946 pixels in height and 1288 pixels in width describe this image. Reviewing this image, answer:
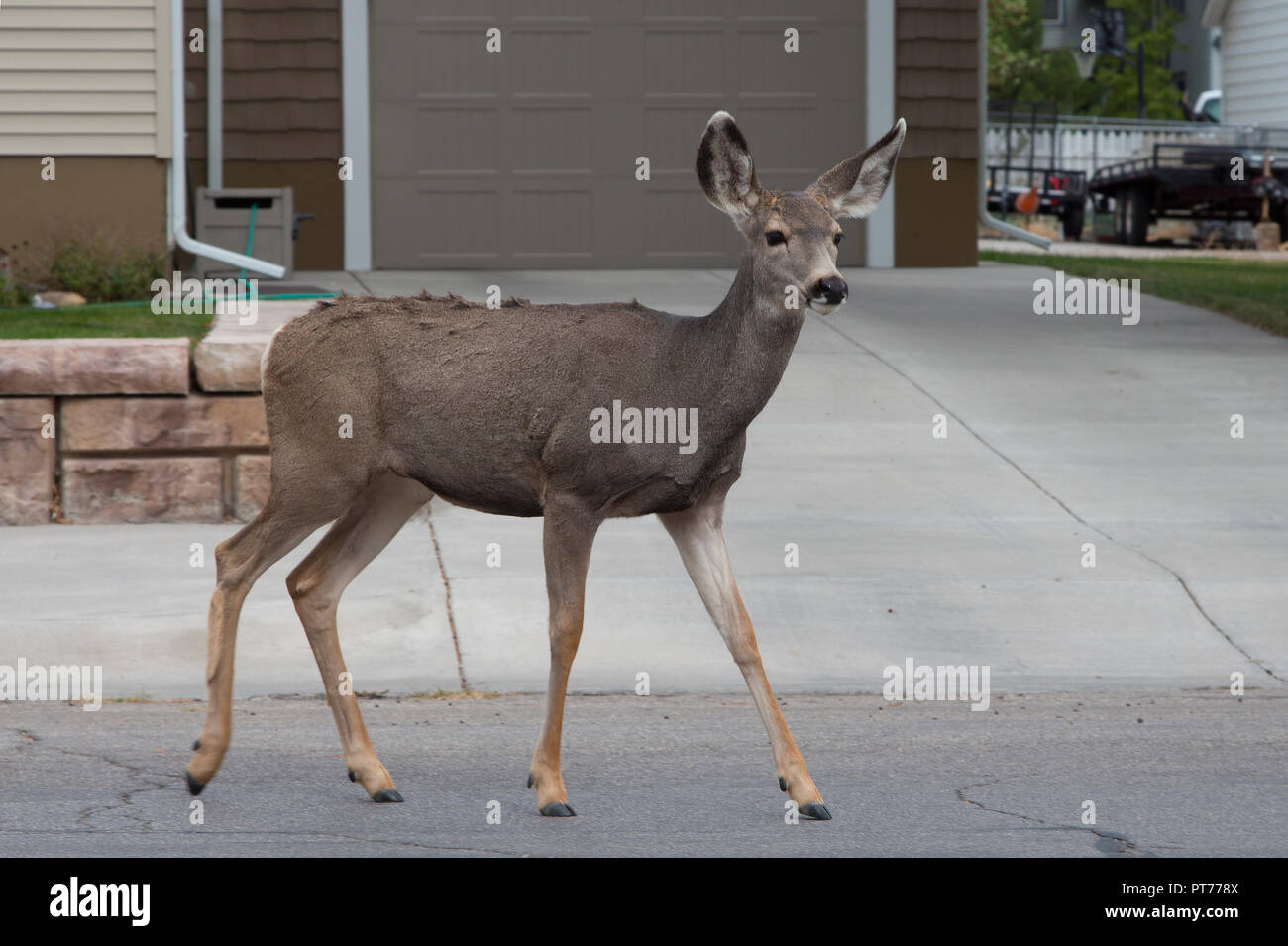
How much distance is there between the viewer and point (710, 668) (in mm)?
7453

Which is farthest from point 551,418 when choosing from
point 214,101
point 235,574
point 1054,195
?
point 1054,195

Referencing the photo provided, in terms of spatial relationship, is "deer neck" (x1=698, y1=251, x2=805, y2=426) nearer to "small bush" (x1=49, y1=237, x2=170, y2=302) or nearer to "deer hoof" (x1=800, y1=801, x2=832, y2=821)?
"deer hoof" (x1=800, y1=801, x2=832, y2=821)

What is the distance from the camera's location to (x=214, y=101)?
17.0 meters

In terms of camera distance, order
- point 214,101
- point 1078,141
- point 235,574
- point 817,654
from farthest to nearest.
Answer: point 1078,141 < point 214,101 < point 817,654 < point 235,574

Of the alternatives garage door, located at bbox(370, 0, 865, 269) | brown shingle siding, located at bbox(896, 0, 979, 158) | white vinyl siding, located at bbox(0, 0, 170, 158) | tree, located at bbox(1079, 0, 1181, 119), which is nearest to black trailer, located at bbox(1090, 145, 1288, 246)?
brown shingle siding, located at bbox(896, 0, 979, 158)

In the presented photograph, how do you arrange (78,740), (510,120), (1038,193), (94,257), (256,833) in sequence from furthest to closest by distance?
1. (1038,193)
2. (510,120)
3. (94,257)
4. (78,740)
5. (256,833)

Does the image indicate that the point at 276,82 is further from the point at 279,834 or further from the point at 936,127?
the point at 279,834

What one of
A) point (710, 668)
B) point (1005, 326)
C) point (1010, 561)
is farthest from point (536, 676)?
point (1005, 326)

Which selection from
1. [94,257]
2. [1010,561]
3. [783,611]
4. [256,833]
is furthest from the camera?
[94,257]

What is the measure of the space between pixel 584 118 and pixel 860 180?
12.8m

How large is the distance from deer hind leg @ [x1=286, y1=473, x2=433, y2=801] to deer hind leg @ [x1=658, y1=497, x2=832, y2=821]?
902 mm

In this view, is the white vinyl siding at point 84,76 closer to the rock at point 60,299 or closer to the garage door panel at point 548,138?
the rock at point 60,299

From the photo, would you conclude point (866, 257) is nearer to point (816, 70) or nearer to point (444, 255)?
point (816, 70)

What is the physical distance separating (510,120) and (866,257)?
148 inches
